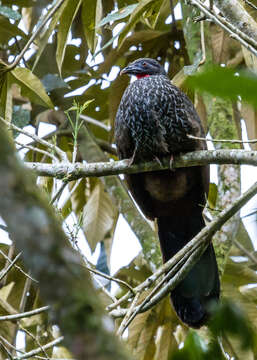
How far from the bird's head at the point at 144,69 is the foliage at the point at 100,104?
7.0 inches

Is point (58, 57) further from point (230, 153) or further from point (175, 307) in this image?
point (175, 307)

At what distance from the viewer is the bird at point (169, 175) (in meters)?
3.69

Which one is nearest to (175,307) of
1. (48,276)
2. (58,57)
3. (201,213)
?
(201,213)

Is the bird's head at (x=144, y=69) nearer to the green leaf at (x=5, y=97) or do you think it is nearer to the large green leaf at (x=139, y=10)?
the large green leaf at (x=139, y=10)

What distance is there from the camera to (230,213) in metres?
2.76

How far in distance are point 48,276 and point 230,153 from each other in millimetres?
2050

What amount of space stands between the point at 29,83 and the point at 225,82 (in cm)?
294

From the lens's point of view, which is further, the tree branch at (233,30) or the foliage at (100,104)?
the foliage at (100,104)

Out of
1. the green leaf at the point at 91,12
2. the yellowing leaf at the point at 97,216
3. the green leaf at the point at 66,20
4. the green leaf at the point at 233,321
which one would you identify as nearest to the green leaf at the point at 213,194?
the yellowing leaf at the point at 97,216

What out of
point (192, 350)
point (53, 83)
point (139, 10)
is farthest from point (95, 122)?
point (192, 350)

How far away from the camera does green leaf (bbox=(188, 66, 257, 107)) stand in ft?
3.02

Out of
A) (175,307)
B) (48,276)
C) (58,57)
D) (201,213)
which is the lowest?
(175,307)

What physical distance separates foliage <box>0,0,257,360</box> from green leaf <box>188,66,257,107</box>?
2.00 metres

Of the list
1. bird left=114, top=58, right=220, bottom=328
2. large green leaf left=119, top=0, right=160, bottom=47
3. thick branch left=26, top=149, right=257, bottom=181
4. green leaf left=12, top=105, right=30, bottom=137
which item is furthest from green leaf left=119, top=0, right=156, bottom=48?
green leaf left=12, top=105, right=30, bottom=137
